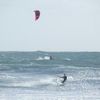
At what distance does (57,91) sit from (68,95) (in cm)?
238

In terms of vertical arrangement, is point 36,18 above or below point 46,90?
above

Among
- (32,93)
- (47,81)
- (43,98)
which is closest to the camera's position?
(43,98)

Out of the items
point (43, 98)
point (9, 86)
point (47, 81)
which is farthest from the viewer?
point (47, 81)

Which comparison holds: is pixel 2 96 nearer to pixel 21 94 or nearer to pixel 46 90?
pixel 21 94

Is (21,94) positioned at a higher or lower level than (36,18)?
lower

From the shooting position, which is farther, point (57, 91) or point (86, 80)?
point (86, 80)

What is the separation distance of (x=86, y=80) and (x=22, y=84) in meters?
5.42

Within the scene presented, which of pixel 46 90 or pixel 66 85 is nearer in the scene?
pixel 46 90

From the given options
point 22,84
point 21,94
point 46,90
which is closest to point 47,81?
point 22,84

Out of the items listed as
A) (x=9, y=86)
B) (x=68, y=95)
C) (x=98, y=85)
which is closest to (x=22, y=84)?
(x=9, y=86)

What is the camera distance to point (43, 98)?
30.2 meters

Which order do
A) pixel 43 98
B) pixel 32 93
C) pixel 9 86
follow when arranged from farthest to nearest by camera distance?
pixel 9 86
pixel 32 93
pixel 43 98

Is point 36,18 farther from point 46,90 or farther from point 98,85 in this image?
point 98,85

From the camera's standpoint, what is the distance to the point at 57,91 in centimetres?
3384
